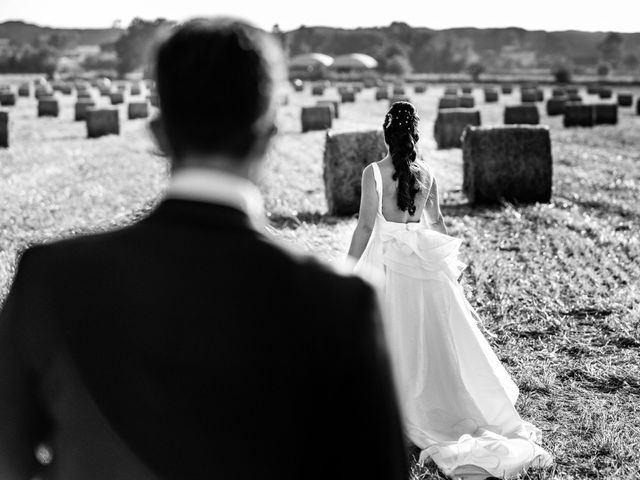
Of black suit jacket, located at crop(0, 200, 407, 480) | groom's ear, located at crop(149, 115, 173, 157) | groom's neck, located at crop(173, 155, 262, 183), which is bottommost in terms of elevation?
black suit jacket, located at crop(0, 200, 407, 480)

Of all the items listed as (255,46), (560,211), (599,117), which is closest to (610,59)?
(599,117)

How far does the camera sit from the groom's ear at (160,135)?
1285 mm

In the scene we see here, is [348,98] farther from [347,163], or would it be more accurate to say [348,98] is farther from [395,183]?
[395,183]

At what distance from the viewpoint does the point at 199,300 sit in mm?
1156

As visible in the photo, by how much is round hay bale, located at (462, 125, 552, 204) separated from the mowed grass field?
13.2 inches

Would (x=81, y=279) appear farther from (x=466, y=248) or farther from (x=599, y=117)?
(x=599, y=117)

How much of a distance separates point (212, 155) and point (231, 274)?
194 millimetres

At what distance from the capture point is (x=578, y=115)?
2488 centimetres

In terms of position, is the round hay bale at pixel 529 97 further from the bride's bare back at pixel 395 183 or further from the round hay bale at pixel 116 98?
the bride's bare back at pixel 395 183

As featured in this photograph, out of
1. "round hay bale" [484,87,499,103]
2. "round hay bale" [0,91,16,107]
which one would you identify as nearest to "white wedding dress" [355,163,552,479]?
"round hay bale" [0,91,16,107]

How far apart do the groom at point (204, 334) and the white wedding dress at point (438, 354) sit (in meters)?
3.11

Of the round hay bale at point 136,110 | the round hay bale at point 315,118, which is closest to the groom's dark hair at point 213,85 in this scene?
the round hay bale at point 315,118

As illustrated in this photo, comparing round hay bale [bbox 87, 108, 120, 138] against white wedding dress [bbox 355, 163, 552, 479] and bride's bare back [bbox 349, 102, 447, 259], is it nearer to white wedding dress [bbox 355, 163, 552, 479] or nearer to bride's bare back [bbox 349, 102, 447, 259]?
bride's bare back [bbox 349, 102, 447, 259]

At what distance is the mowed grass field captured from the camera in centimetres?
458
